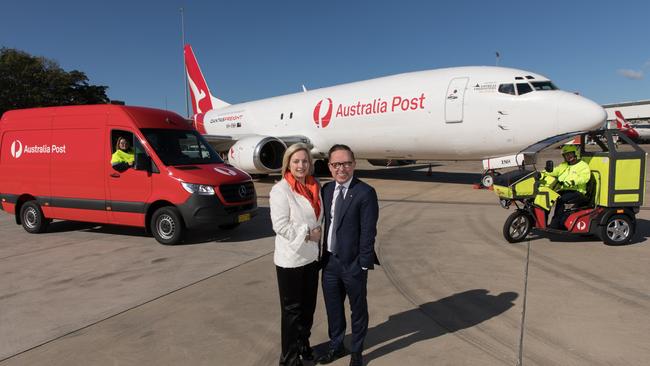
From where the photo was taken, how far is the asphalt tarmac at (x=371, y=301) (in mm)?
3301

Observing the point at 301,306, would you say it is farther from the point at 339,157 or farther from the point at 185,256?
the point at 185,256

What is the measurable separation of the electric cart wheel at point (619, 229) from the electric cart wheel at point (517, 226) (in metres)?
1.04

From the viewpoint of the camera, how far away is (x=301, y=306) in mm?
3014

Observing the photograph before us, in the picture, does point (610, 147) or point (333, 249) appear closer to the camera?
point (333, 249)

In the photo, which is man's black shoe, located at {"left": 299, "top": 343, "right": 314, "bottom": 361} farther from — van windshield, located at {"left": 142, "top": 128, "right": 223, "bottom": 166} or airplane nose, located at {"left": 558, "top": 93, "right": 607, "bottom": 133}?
airplane nose, located at {"left": 558, "top": 93, "right": 607, "bottom": 133}

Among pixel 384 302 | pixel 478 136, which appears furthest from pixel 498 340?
pixel 478 136

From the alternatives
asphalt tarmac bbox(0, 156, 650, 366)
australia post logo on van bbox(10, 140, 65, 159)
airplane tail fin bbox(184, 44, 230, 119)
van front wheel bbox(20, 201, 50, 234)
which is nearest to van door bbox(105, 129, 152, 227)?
asphalt tarmac bbox(0, 156, 650, 366)

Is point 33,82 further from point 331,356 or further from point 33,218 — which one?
point 331,356

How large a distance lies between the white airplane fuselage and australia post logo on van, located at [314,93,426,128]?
1.2 inches

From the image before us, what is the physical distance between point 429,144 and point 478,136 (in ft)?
5.25

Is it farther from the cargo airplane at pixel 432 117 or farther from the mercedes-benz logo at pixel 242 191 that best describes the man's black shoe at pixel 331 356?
the cargo airplane at pixel 432 117

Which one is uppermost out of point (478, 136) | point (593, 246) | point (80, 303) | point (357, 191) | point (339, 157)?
point (478, 136)

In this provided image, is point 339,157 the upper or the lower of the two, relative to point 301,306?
upper

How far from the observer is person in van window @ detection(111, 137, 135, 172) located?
706 cm
